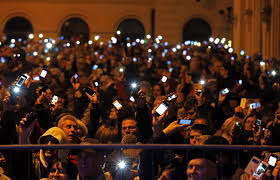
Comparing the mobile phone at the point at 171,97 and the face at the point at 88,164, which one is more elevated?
the mobile phone at the point at 171,97

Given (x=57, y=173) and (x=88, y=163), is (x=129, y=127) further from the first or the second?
(x=88, y=163)

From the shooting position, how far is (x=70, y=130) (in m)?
9.40

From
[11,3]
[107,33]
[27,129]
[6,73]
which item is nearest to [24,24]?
[11,3]

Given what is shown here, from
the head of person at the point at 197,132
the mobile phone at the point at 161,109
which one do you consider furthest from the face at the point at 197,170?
the head of person at the point at 197,132

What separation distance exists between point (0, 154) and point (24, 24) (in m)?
44.4

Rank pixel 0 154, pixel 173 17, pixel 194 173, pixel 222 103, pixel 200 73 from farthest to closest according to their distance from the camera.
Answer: pixel 173 17, pixel 200 73, pixel 222 103, pixel 0 154, pixel 194 173

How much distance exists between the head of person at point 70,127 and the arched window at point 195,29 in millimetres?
39803

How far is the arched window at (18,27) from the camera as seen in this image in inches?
1927

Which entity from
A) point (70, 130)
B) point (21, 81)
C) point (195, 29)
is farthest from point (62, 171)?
point (195, 29)

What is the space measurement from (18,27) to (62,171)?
44051 mm

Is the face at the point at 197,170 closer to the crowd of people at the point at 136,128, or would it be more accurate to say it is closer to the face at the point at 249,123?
the crowd of people at the point at 136,128

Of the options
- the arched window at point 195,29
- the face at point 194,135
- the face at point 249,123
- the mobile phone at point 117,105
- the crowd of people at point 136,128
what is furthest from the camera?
the arched window at point 195,29

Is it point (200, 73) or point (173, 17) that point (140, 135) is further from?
point (173, 17)

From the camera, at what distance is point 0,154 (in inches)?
284
